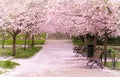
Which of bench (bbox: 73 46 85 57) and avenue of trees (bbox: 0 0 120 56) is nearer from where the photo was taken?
avenue of trees (bbox: 0 0 120 56)

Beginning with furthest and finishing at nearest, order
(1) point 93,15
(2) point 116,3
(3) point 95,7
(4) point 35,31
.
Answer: (4) point 35,31 → (1) point 93,15 → (3) point 95,7 → (2) point 116,3

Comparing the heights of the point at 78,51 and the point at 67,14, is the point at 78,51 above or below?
below

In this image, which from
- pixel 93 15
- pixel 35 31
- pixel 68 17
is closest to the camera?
pixel 93 15

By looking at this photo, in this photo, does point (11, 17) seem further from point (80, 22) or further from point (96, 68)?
point (96, 68)

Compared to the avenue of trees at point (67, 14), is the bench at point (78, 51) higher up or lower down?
lower down

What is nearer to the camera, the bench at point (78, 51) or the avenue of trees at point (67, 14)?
the avenue of trees at point (67, 14)

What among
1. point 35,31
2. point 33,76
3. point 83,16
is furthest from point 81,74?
point 35,31

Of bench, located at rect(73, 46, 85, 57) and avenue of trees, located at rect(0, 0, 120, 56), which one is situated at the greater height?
avenue of trees, located at rect(0, 0, 120, 56)

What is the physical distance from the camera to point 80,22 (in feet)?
67.7

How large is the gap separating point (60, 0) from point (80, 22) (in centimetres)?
207

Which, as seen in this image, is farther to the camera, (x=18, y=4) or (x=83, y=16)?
(x=18, y=4)

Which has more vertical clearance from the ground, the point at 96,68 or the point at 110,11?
the point at 110,11

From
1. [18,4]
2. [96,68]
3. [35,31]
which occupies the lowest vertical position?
[96,68]

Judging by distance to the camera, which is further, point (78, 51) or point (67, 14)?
point (78, 51)
